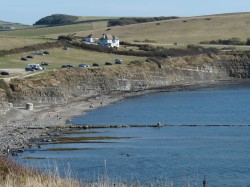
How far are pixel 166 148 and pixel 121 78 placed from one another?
5186cm

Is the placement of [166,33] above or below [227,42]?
above

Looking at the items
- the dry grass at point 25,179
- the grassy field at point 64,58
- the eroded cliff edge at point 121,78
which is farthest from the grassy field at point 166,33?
the dry grass at point 25,179

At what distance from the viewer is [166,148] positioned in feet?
164

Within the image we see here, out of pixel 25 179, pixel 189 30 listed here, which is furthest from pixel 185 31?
pixel 25 179

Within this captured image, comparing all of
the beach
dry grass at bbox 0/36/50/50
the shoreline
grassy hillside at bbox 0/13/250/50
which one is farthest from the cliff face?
dry grass at bbox 0/36/50/50

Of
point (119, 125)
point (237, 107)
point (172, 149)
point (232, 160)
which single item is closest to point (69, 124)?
point (119, 125)

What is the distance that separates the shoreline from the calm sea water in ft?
5.97

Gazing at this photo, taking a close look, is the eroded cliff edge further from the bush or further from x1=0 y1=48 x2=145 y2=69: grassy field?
the bush

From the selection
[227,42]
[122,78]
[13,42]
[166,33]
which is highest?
[13,42]

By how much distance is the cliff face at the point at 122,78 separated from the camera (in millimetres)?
79188

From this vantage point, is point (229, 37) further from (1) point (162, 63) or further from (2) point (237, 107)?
(2) point (237, 107)

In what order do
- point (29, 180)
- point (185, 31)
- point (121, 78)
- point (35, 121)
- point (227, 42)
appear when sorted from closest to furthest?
point (29, 180), point (35, 121), point (121, 78), point (227, 42), point (185, 31)

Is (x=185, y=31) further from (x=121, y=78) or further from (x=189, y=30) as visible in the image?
(x=121, y=78)

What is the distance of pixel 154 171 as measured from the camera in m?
40.2
